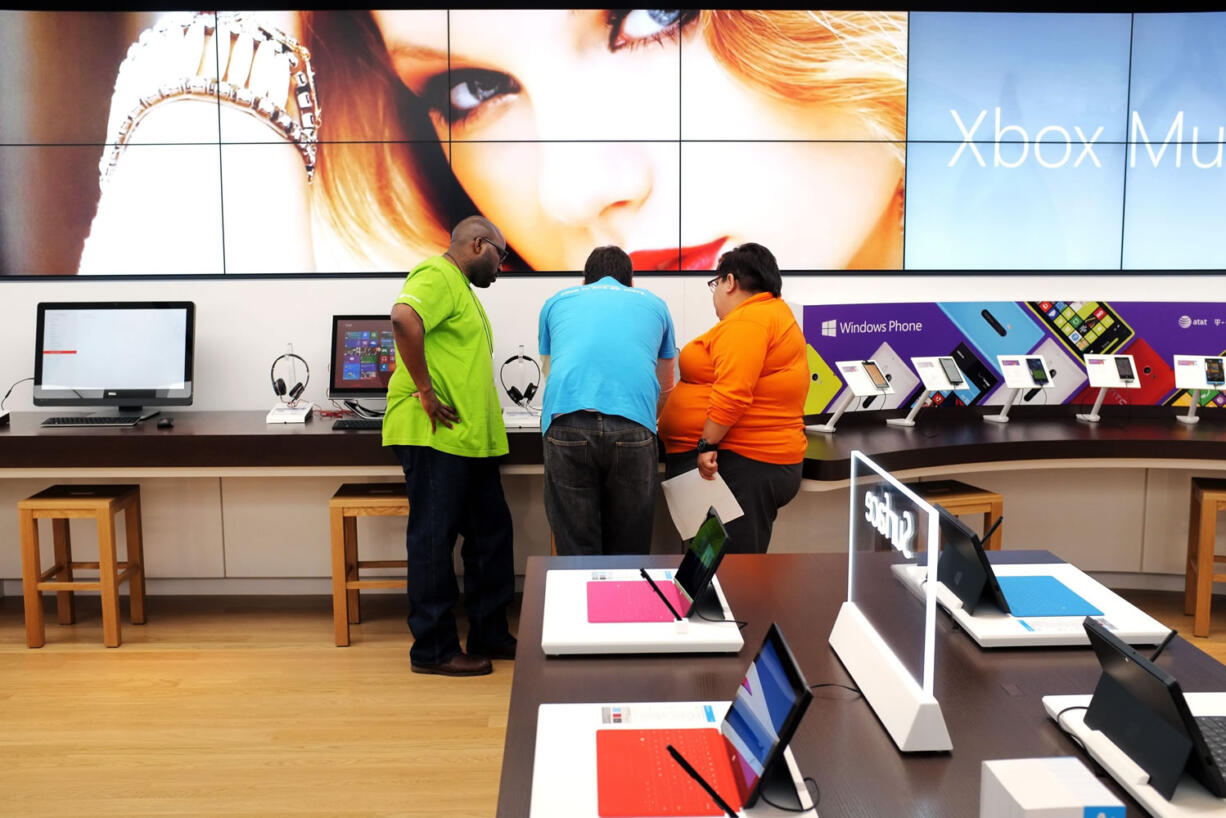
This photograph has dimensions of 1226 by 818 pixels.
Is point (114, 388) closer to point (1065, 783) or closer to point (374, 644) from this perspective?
point (374, 644)

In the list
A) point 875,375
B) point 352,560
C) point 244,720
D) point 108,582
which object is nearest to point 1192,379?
point 875,375

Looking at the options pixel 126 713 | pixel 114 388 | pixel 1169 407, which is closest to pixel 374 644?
pixel 126 713

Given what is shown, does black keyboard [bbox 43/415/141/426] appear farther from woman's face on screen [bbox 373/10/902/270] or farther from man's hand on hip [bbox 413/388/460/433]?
woman's face on screen [bbox 373/10/902/270]

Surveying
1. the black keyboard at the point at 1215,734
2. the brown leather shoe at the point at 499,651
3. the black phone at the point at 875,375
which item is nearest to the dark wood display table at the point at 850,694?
the black keyboard at the point at 1215,734

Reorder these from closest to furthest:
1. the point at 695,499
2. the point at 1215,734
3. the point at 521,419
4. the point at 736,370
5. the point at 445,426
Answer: the point at 1215,734 → the point at 736,370 → the point at 695,499 → the point at 445,426 → the point at 521,419

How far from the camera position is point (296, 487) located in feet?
14.6

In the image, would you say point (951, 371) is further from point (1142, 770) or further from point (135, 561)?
point (135, 561)

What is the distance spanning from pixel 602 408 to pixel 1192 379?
2.66m

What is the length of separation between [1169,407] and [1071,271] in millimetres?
738

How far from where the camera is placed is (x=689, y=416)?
11.5 feet

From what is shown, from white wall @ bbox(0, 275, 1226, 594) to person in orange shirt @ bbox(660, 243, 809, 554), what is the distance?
1264 millimetres

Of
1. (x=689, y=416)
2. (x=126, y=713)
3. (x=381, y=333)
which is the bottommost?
(x=126, y=713)

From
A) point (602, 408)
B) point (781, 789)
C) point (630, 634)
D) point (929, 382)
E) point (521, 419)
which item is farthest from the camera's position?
point (929, 382)

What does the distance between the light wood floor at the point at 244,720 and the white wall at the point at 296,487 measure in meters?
0.25
